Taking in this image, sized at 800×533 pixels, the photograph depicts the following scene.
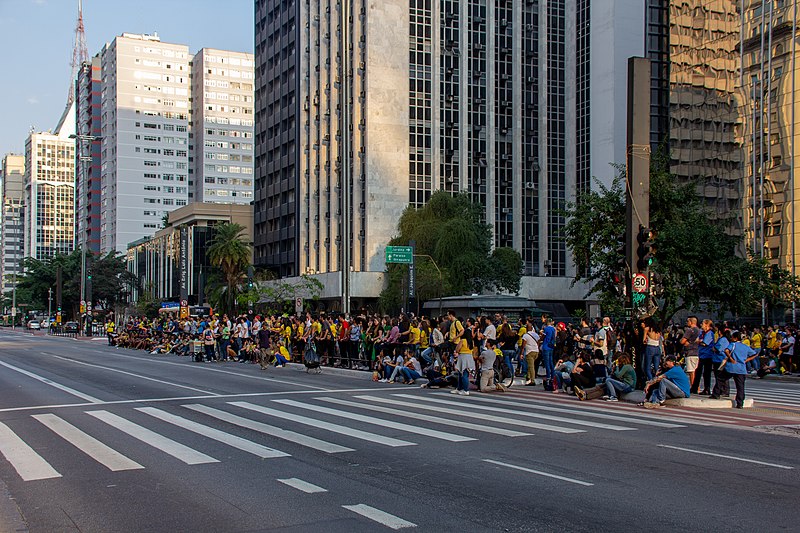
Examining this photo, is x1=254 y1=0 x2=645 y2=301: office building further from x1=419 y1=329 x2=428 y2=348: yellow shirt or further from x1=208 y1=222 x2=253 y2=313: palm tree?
x1=419 y1=329 x2=428 y2=348: yellow shirt

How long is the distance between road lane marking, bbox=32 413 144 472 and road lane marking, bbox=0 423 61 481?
632 mm

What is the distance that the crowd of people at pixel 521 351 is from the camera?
18781 mm

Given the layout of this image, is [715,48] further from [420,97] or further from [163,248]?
[163,248]

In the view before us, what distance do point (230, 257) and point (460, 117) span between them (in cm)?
2716

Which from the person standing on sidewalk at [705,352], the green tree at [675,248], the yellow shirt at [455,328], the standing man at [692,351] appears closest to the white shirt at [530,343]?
the yellow shirt at [455,328]

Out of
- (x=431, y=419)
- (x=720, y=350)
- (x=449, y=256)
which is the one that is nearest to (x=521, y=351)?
(x=720, y=350)

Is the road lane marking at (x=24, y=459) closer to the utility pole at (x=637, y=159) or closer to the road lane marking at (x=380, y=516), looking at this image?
the road lane marking at (x=380, y=516)

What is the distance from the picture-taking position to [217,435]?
13.0m

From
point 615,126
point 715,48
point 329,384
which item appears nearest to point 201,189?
point 615,126

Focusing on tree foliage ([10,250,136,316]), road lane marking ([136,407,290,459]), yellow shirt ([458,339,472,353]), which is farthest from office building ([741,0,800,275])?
tree foliage ([10,250,136,316])

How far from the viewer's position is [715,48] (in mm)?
73000

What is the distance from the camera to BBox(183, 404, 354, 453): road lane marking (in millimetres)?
11797

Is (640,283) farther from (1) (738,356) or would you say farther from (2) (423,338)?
(2) (423,338)

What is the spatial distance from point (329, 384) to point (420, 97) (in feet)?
195
